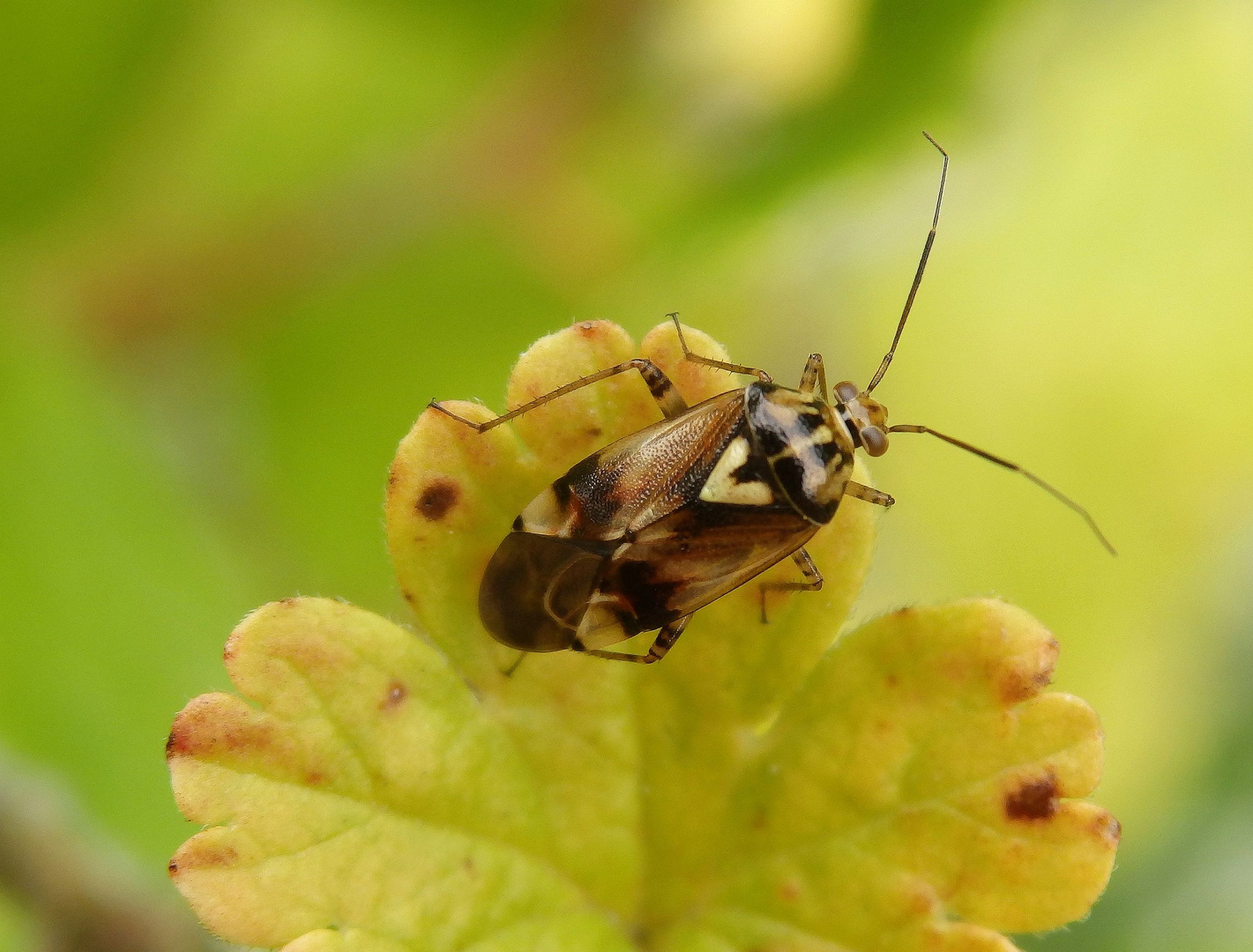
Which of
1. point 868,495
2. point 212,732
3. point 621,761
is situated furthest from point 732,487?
point 212,732

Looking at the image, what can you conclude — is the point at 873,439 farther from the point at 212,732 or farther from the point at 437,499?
the point at 212,732

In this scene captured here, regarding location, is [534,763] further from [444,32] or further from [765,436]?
[444,32]

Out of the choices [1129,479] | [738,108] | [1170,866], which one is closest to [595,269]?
[738,108]

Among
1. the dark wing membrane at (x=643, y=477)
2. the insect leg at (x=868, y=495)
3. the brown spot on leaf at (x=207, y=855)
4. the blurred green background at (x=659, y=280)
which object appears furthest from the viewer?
the blurred green background at (x=659, y=280)

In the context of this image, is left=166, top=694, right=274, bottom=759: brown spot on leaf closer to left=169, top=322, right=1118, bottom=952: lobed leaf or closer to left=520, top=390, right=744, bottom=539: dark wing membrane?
left=169, top=322, right=1118, bottom=952: lobed leaf

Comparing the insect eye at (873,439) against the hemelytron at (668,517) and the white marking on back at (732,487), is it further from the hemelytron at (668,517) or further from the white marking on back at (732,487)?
the white marking on back at (732,487)

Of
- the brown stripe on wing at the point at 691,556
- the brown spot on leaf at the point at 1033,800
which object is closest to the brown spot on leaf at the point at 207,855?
the brown stripe on wing at the point at 691,556
